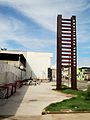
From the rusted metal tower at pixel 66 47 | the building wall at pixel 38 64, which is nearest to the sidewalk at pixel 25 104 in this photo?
the rusted metal tower at pixel 66 47

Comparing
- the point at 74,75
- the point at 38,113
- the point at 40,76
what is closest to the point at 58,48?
the point at 74,75

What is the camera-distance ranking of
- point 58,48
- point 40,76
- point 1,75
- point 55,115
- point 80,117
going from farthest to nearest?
point 40,76
point 58,48
point 1,75
point 55,115
point 80,117

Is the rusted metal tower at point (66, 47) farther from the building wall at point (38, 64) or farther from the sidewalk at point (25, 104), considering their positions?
the building wall at point (38, 64)

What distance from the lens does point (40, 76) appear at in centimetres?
8838

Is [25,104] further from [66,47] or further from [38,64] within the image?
[38,64]

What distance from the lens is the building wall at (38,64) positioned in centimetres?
8794

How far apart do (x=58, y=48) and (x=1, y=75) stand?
1268cm

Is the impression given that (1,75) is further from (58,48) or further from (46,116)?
(58,48)

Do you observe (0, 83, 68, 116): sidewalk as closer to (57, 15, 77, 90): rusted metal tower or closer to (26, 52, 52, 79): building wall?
(57, 15, 77, 90): rusted metal tower

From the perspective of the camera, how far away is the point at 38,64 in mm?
88688

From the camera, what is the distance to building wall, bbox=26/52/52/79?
8794 cm

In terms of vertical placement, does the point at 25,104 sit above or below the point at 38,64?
below

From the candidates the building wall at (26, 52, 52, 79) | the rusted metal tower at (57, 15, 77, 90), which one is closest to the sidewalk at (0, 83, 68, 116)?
the rusted metal tower at (57, 15, 77, 90)

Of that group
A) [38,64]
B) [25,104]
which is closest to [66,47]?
[25,104]
